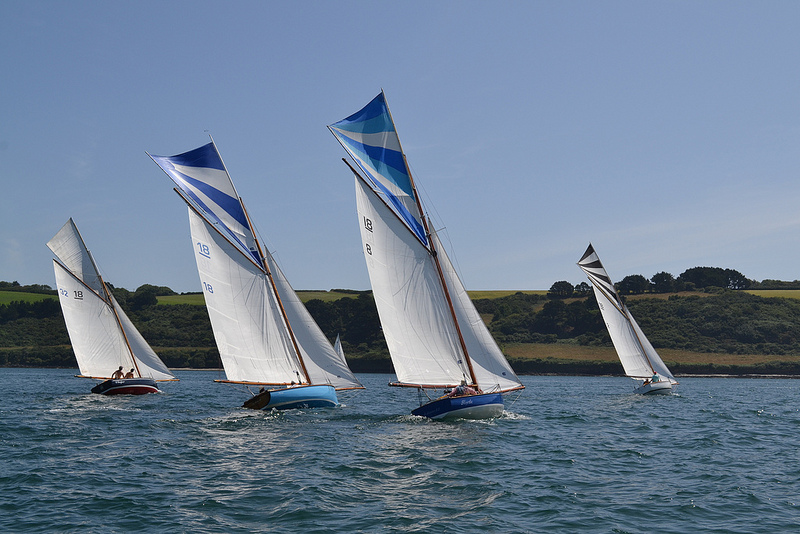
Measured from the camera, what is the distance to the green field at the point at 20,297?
17012 centimetres

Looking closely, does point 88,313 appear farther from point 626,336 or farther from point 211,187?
point 626,336

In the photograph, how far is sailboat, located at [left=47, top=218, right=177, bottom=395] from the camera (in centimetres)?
5550

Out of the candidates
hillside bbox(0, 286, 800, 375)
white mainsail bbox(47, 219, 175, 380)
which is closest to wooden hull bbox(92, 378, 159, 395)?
white mainsail bbox(47, 219, 175, 380)

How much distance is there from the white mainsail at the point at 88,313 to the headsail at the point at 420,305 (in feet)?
97.1

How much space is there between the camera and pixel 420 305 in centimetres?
3531

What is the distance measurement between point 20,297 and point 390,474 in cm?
18514

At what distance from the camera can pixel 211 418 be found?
38594 millimetres

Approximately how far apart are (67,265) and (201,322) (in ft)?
396

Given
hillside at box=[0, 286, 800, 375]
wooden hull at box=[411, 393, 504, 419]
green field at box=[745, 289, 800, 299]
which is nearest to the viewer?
wooden hull at box=[411, 393, 504, 419]

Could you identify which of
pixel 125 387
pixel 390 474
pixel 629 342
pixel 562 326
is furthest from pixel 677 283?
pixel 390 474

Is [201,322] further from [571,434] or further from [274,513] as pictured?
[274,513]

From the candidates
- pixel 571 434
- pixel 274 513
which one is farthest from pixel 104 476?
pixel 571 434

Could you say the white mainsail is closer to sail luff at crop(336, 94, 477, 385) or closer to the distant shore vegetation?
sail luff at crop(336, 94, 477, 385)

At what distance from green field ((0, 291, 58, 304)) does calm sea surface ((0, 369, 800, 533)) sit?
503 ft
